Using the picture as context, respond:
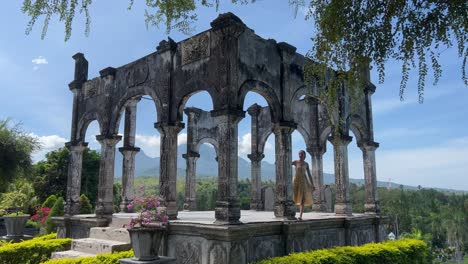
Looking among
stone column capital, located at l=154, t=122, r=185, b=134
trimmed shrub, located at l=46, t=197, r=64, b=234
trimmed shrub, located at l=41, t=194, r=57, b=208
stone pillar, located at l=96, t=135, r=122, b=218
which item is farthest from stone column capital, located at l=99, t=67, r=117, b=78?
trimmed shrub, located at l=41, t=194, r=57, b=208

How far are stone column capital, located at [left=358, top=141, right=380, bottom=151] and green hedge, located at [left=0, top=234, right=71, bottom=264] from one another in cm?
1032

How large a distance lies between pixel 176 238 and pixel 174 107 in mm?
3473

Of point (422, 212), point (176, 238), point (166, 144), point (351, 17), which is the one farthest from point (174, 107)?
point (422, 212)

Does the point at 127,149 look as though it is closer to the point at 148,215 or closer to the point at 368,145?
the point at 148,215

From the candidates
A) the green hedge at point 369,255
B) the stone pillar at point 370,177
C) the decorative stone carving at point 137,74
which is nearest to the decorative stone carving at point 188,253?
the green hedge at point 369,255

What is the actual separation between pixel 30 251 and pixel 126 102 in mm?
5088

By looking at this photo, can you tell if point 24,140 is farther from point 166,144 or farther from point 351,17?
point 351,17

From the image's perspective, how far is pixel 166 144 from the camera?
10.3 metres

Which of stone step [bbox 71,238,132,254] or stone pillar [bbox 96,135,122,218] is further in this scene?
stone pillar [bbox 96,135,122,218]

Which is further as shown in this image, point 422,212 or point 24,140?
point 422,212

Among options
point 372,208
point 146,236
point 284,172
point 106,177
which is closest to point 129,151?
point 106,177

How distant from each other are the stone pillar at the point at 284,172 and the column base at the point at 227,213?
1865mm

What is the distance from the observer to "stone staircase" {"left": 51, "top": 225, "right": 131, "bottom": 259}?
9.47 metres

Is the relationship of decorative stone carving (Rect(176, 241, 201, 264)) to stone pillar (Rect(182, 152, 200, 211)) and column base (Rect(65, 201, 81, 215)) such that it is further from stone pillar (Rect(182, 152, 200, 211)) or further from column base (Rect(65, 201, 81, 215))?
stone pillar (Rect(182, 152, 200, 211))
